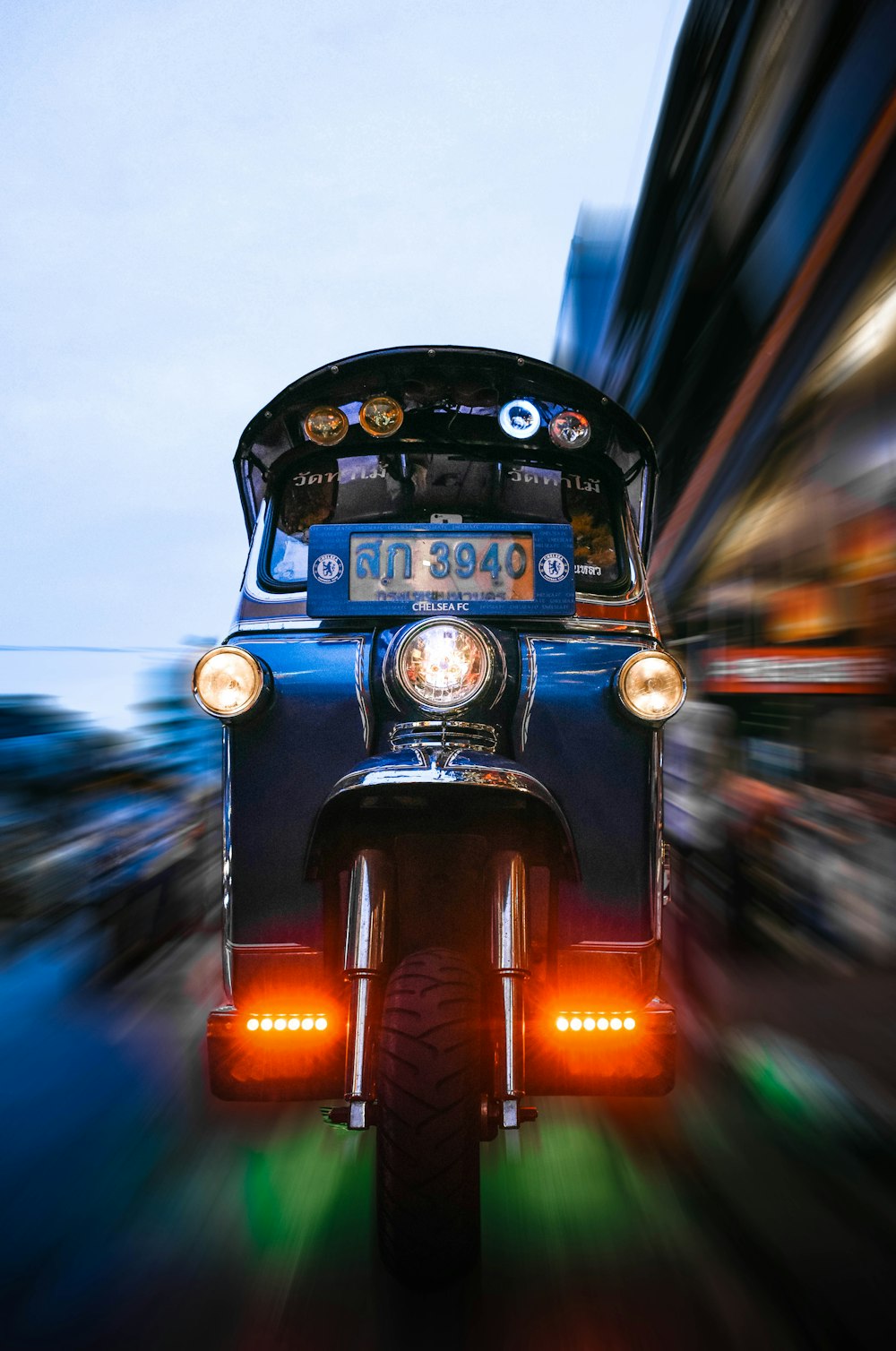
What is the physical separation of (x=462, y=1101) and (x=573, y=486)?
217cm

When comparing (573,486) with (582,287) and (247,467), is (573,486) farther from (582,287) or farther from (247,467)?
(582,287)

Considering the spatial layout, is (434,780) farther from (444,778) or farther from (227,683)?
(227,683)

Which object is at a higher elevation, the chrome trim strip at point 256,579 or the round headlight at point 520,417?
the round headlight at point 520,417

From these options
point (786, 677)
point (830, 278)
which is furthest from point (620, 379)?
point (830, 278)

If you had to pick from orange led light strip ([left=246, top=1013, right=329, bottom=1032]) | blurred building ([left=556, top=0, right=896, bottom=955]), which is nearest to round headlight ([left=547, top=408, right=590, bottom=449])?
orange led light strip ([left=246, top=1013, right=329, bottom=1032])

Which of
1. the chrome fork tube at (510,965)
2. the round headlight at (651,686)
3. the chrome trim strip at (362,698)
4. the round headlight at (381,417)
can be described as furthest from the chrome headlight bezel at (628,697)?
the round headlight at (381,417)

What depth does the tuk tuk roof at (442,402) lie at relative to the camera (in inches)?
114

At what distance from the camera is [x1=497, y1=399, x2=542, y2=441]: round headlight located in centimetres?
304

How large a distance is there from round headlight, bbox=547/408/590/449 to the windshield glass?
0.74 ft

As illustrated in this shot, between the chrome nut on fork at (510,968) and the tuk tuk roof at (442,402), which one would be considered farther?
the tuk tuk roof at (442,402)

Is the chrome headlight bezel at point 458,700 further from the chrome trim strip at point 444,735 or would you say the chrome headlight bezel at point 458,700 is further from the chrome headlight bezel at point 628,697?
the chrome headlight bezel at point 628,697

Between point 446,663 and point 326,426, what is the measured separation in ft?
3.35

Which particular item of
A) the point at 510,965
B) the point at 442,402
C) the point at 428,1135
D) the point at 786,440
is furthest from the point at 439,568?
the point at 786,440

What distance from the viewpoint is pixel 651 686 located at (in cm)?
259
